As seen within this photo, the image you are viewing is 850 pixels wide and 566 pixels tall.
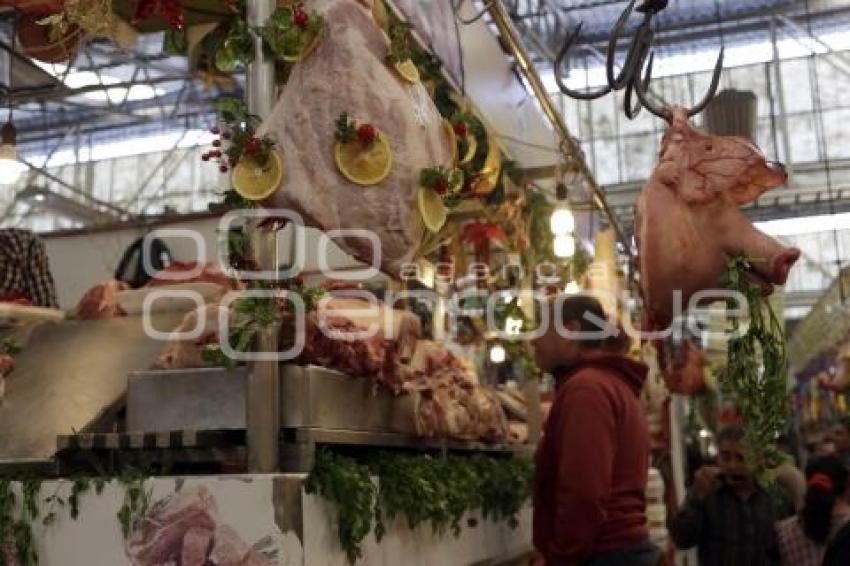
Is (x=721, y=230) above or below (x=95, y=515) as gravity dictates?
above

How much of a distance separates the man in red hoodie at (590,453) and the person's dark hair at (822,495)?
3.95ft

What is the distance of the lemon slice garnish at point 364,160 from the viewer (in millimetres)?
2764

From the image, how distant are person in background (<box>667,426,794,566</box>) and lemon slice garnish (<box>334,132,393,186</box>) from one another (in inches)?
173

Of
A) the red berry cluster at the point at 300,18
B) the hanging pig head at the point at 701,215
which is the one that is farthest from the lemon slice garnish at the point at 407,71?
the hanging pig head at the point at 701,215

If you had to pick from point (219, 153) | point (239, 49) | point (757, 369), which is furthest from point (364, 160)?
point (757, 369)

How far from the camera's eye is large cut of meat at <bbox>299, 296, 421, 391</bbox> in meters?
3.58

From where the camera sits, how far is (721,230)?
3215 mm

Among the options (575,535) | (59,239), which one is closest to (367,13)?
(575,535)

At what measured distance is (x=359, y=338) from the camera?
384cm

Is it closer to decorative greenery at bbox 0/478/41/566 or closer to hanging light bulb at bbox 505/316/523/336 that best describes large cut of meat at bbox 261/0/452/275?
decorative greenery at bbox 0/478/41/566

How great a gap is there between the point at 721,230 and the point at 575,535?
1421 mm

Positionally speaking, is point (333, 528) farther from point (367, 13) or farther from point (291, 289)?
point (367, 13)

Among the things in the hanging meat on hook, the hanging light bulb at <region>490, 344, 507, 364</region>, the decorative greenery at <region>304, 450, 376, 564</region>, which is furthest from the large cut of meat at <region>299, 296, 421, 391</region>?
the hanging light bulb at <region>490, 344, 507, 364</region>

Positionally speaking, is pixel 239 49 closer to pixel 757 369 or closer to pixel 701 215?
pixel 701 215
